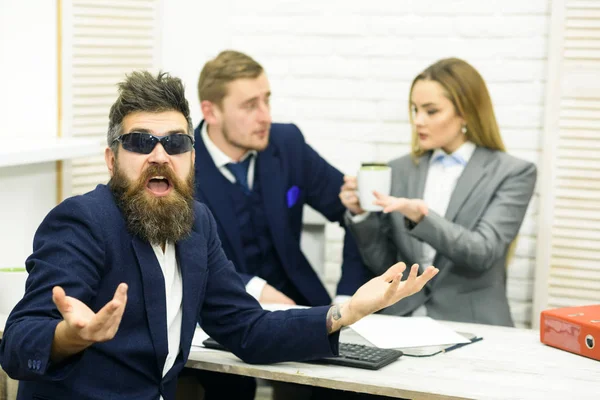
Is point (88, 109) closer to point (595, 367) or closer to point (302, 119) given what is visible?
point (302, 119)

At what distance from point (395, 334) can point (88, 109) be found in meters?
1.75

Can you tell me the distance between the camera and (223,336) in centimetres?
253

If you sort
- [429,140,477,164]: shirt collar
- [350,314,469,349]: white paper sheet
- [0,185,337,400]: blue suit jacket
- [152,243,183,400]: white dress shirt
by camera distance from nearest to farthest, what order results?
1. [0,185,337,400]: blue suit jacket
2. [152,243,183,400]: white dress shirt
3. [350,314,469,349]: white paper sheet
4. [429,140,477,164]: shirt collar

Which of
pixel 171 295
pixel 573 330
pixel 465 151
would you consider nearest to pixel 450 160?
pixel 465 151

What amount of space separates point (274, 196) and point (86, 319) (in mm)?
1898

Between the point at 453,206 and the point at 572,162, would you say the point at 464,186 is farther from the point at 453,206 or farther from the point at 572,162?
the point at 572,162

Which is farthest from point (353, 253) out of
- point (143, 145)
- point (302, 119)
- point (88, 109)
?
point (143, 145)

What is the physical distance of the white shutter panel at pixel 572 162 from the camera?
3750mm

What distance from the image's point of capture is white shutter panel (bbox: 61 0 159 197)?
373cm

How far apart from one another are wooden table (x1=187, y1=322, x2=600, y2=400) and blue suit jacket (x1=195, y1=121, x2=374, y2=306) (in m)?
1.07

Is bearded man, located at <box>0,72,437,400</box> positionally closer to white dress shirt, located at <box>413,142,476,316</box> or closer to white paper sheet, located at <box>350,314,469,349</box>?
white paper sheet, located at <box>350,314,469,349</box>

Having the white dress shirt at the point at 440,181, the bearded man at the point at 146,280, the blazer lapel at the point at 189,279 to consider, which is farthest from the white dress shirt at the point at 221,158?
the blazer lapel at the point at 189,279

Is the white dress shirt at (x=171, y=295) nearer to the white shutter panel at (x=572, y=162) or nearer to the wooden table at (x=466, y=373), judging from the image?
the wooden table at (x=466, y=373)

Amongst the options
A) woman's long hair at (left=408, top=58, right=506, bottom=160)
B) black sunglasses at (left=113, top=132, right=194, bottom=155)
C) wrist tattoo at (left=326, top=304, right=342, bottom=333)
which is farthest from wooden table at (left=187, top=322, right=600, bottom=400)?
woman's long hair at (left=408, top=58, right=506, bottom=160)
